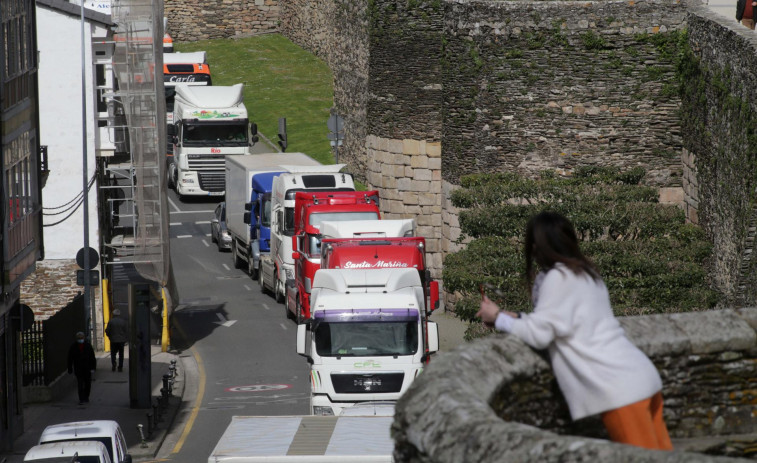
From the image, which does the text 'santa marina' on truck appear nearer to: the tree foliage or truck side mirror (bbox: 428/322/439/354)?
the tree foliage

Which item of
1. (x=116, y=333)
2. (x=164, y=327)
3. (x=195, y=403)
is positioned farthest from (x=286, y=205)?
(x=195, y=403)

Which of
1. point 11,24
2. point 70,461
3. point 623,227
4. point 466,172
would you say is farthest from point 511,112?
point 70,461

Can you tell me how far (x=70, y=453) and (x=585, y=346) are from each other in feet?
42.3

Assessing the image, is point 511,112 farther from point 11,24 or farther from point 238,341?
point 11,24

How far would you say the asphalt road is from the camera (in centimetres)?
2667

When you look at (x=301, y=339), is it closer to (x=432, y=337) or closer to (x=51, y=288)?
(x=432, y=337)

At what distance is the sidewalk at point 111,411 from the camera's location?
24.9 m

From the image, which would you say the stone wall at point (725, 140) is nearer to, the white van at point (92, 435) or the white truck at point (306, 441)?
the white truck at point (306, 441)

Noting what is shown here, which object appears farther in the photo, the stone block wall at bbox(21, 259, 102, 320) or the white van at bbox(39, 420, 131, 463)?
the stone block wall at bbox(21, 259, 102, 320)

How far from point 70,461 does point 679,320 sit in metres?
11.6

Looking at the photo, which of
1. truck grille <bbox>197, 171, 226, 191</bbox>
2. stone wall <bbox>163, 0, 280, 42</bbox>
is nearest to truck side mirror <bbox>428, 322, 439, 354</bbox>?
truck grille <bbox>197, 171, 226, 191</bbox>

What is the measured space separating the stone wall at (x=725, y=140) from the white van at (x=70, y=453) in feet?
38.0

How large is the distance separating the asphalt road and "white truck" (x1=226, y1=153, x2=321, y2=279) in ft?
3.17

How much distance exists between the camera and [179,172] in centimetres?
5341
